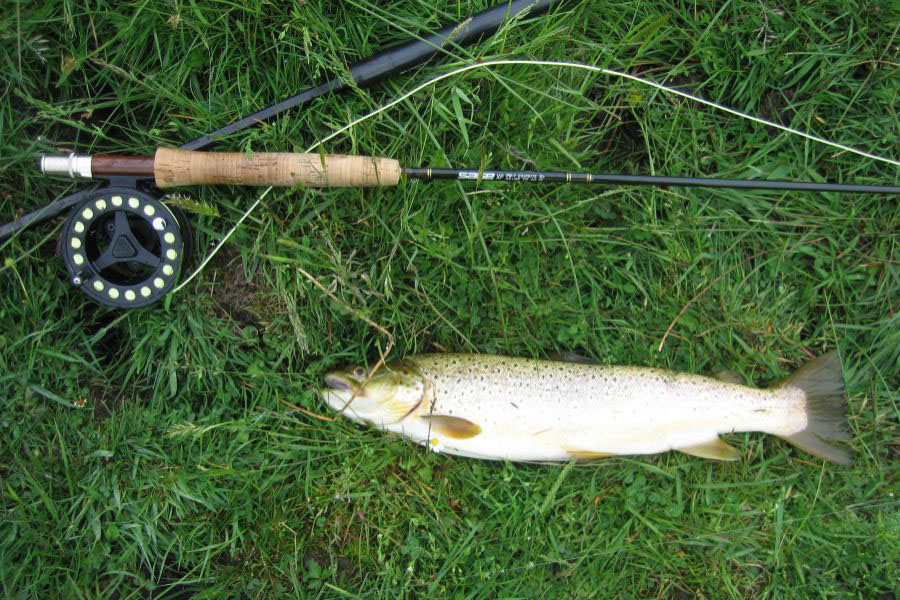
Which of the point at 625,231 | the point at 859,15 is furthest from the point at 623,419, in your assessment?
the point at 859,15

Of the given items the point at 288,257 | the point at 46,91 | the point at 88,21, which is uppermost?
the point at 88,21

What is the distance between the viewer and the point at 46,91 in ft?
7.30

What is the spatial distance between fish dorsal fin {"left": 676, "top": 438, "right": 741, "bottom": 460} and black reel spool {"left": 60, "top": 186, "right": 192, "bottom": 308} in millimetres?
2129

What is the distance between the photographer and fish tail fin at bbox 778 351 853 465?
7.64 feet

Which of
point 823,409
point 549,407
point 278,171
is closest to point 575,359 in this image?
point 549,407

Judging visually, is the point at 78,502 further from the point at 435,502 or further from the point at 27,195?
the point at 435,502

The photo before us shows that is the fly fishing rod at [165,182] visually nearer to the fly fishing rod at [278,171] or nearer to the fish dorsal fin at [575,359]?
the fly fishing rod at [278,171]

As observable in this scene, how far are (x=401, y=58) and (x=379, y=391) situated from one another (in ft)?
4.19

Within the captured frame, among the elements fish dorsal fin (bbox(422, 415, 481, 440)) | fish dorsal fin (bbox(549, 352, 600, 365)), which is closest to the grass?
fish dorsal fin (bbox(549, 352, 600, 365))

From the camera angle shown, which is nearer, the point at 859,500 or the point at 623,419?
the point at 623,419

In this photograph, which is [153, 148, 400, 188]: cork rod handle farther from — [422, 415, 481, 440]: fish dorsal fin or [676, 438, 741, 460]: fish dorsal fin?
[676, 438, 741, 460]: fish dorsal fin

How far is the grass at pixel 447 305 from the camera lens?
2.19 meters

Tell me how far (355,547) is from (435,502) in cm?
37

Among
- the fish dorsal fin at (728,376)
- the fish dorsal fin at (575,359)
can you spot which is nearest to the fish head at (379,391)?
the fish dorsal fin at (575,359)
